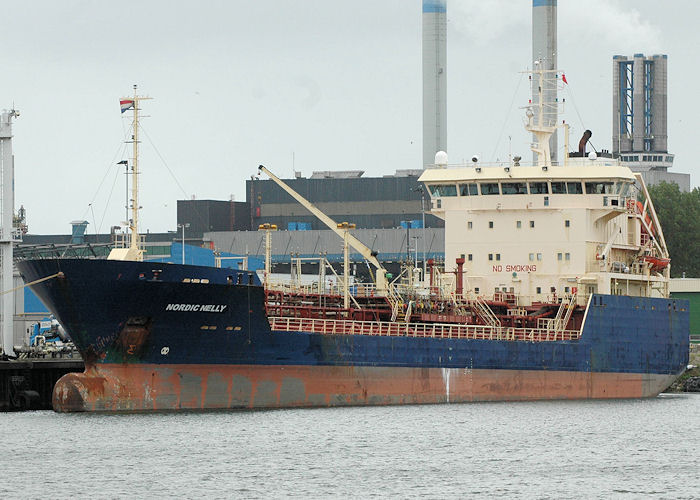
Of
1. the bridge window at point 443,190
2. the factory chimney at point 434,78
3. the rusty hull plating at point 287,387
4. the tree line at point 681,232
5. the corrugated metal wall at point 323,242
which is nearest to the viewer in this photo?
the rusty hull plating at point 287,387

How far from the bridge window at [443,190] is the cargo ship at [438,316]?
0.16 ft

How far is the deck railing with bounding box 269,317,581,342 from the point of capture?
148 feet

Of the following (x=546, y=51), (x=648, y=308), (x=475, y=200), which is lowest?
(x=648, y=308)

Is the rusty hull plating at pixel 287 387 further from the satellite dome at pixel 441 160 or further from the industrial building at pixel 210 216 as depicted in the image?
the industrial building at pixel 210 216

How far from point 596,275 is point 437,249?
40316mm

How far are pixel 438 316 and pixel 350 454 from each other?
14.1 meters

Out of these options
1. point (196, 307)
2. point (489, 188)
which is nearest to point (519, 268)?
point (489, 188)

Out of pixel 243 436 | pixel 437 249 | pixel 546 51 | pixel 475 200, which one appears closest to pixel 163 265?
pixel 243 436

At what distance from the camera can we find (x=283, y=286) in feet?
155

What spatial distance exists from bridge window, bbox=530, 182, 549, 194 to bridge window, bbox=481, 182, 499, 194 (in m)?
1.24

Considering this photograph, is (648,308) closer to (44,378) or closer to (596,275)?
(596,275)

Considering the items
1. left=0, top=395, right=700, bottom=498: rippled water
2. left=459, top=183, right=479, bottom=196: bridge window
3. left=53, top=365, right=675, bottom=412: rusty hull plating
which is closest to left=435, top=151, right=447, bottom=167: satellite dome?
left=459, top=183, right=479, bottom=196: bridge window

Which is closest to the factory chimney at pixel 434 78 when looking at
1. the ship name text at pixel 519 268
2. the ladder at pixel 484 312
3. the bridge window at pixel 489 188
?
the bridge window at pixel 489 188

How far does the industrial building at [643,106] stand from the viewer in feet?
424
